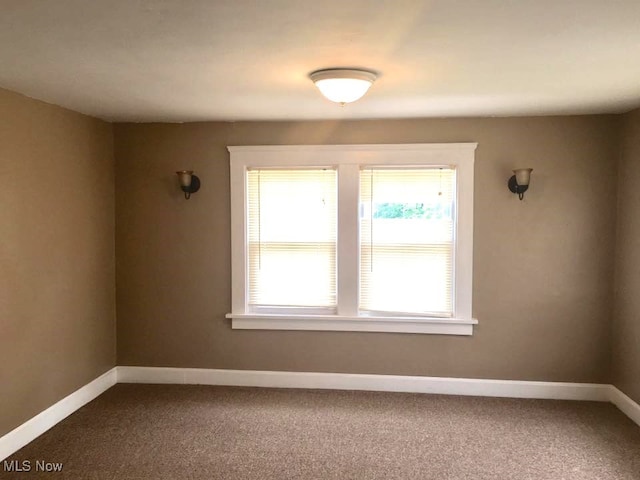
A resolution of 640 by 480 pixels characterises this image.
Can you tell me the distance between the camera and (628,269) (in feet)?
12.6

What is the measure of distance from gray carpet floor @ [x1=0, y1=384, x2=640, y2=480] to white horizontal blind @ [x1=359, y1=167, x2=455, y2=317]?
814mm

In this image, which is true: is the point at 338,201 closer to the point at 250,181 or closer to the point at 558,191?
the point at 250,181

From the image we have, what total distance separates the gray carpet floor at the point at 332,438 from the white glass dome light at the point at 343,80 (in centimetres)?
214

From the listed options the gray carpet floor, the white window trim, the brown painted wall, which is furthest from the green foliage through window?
the gray carpet floor

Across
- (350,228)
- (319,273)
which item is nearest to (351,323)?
(319,273)

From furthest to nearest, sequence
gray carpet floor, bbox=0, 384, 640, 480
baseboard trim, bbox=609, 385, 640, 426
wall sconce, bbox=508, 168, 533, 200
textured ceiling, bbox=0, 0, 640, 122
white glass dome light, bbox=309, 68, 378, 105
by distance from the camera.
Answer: wall sconce, bbox=508, 168, 533, 200
baseboard trim, bbox=609, 385, 640, 426
gray carpet floor, bbox=0, 384, 640, 480
white glass dome light, bbox=309, 68, 378, 105
textured ceiling, bbox=0, 0, 640, 122

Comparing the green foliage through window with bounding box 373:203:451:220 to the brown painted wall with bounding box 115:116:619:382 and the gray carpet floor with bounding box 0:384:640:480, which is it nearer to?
the brown painted wall with bounding box 115:116:619:382

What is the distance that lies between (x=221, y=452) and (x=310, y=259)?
169 cm

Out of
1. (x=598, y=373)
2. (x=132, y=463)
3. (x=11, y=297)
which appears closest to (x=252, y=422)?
(x=132, y=463)

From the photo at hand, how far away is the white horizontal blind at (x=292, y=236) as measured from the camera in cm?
435

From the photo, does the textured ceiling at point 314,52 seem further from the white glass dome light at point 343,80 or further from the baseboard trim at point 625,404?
the baseboard trim at point 625,404

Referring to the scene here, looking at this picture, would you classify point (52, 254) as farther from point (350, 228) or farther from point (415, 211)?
point (415, 211)

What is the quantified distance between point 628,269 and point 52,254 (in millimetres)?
4121

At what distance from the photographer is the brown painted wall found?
13.4ft
